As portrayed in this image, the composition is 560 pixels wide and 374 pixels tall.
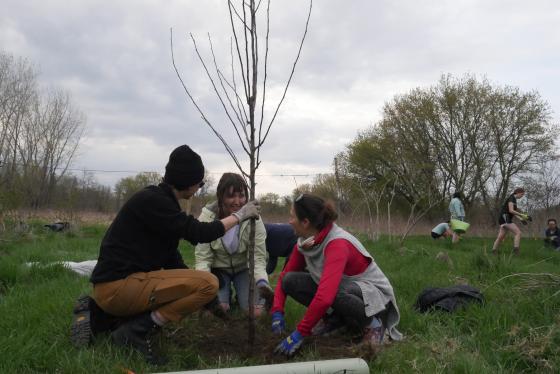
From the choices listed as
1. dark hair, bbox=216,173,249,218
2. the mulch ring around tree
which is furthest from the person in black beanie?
dark hair, bbox=216,173,249,218

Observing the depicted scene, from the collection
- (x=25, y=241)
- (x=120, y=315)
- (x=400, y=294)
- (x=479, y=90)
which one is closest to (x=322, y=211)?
(x=120, y=315)

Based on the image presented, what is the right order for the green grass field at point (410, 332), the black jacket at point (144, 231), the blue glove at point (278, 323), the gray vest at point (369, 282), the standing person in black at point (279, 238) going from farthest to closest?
the standing person in black at point (279, 238) → the blue glove at point (278, 323) → the gray vest at point (369, 282) → the black jacket at point (144, 231) → the green grass field at point (410, 332)

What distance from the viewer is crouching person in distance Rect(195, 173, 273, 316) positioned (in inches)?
134

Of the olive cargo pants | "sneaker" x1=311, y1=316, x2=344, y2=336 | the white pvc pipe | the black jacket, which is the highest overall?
the black jacket

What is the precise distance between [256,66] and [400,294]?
294 cm

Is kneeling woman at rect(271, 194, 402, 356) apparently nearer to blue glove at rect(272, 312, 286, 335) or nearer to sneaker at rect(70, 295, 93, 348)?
blue glove at rect(272, 312, 286, 335)

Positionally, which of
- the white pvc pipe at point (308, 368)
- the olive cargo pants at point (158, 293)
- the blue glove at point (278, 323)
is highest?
the olive cargo pants at point (158, 293)

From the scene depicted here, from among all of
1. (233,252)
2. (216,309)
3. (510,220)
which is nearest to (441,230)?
(510,220)

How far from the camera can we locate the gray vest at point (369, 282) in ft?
9.53

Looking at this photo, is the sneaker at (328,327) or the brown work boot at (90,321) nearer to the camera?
the brown work boot at (90,321)

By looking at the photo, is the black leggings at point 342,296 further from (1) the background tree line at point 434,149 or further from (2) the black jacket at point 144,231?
(1) the background tree line at point 434,149

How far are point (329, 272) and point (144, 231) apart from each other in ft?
3.68

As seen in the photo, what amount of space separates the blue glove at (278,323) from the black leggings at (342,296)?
0.19 meters

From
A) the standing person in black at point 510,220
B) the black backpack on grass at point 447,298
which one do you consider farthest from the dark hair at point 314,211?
the standing person in black at point 510,220
